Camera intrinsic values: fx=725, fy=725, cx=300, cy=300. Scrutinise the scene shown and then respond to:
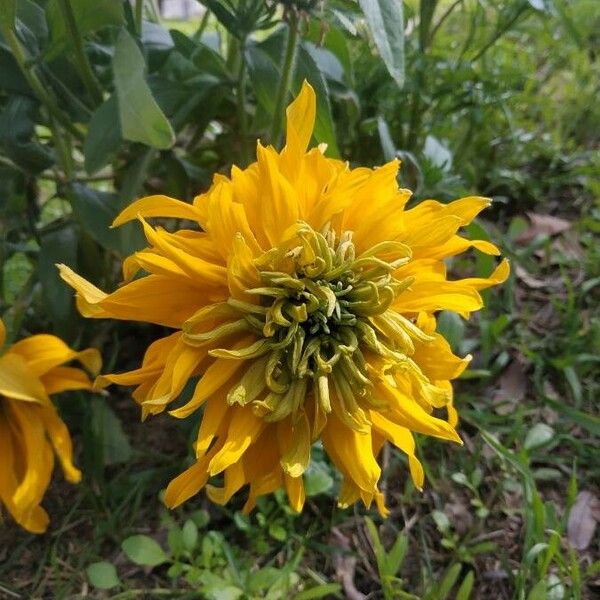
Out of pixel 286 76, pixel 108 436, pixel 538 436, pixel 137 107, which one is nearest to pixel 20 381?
pixel 108 436

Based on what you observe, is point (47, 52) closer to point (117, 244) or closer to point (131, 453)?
point (117, 244)

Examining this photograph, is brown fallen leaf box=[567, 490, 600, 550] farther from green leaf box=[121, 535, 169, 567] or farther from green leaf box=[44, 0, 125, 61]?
green leaf box=[44, 0, 125, 61]

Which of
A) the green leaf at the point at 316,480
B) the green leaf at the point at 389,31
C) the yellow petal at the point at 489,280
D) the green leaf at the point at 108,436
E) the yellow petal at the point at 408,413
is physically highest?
the green leaf at the point at 389,31

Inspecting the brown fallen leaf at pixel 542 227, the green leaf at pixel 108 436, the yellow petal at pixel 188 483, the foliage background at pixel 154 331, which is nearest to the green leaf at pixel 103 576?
the foliage background at pixel 154 331

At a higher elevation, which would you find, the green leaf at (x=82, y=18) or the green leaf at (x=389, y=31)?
the green leaf at (x=389, y=31)

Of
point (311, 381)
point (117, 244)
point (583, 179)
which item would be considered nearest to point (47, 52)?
point (117, 244)

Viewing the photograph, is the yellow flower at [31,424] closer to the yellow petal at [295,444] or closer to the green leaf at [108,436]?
the green leaf at [108,436]

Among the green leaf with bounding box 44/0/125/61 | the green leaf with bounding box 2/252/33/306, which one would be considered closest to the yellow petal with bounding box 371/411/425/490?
the green leaf with bounding box 44/0/125/61

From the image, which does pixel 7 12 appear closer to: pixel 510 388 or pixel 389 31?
pixel 389 31
